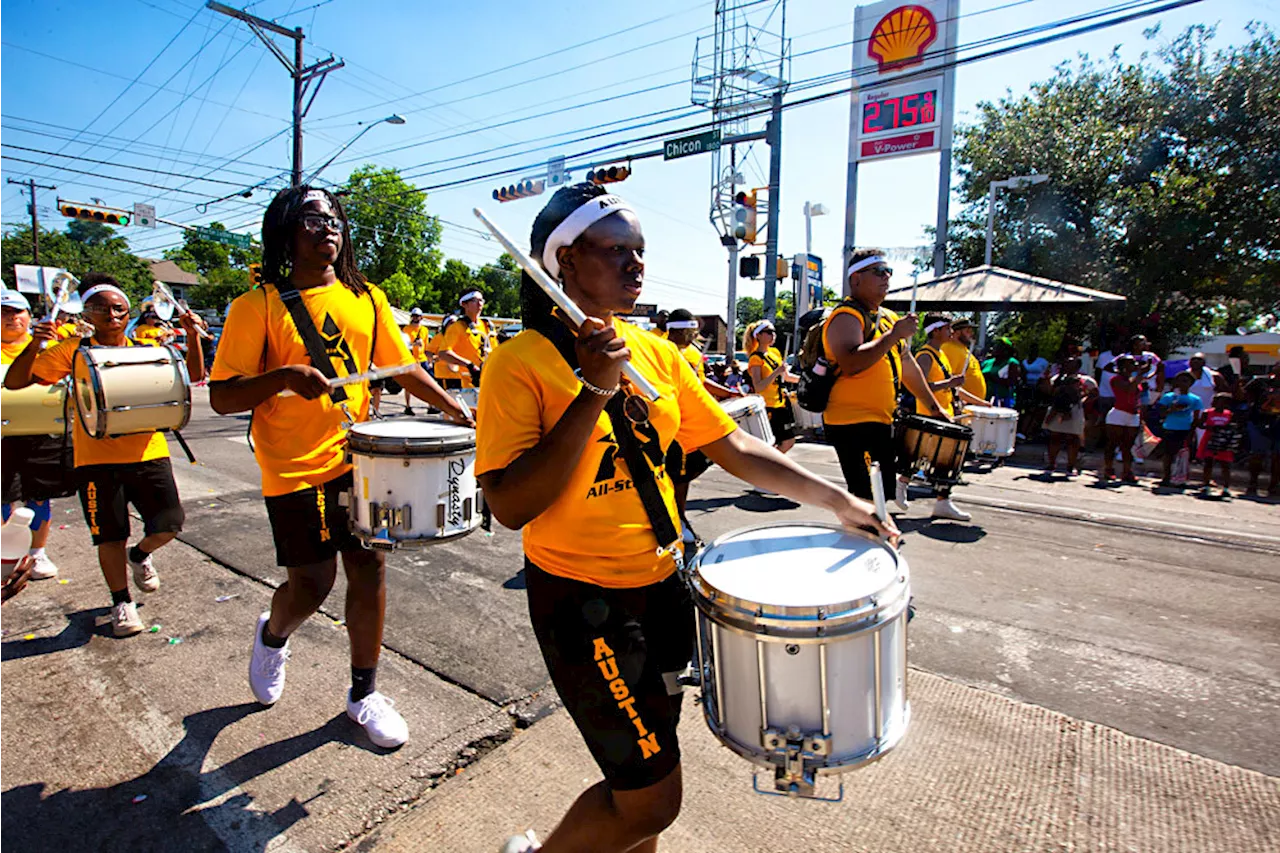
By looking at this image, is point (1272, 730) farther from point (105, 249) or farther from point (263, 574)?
point (105, 249)

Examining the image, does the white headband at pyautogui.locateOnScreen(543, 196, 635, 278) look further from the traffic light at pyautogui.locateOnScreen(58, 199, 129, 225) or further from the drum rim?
the traffic light at pyautogui.locateOnScreen(58, 199, 129, 225)

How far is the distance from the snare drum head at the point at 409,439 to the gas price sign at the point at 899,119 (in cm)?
1930

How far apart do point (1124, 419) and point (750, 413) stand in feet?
22.6

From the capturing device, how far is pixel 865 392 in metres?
4.81

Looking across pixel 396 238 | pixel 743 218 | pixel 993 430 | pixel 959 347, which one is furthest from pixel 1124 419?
pixel 396 238

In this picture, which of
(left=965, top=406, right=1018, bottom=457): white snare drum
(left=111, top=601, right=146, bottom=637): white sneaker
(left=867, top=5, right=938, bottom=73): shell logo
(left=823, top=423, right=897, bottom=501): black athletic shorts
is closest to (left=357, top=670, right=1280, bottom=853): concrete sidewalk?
(left=823, top=423, right=897, bottom=501): black athletic shorts

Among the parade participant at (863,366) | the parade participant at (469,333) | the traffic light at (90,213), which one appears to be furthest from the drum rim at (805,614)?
the traffic light at (90,213)

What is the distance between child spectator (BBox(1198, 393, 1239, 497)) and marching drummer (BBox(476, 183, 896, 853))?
10.2 meters

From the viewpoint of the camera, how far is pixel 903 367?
5.75 meters

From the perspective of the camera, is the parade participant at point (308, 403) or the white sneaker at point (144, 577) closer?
the parade participant at point (308, 403)

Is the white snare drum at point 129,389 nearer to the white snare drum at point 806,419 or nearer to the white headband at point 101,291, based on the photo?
the white headband at point 101,291

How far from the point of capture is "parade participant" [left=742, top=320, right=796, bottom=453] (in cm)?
891

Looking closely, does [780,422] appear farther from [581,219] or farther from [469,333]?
[581,219]

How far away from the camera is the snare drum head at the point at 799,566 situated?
1696 mm
